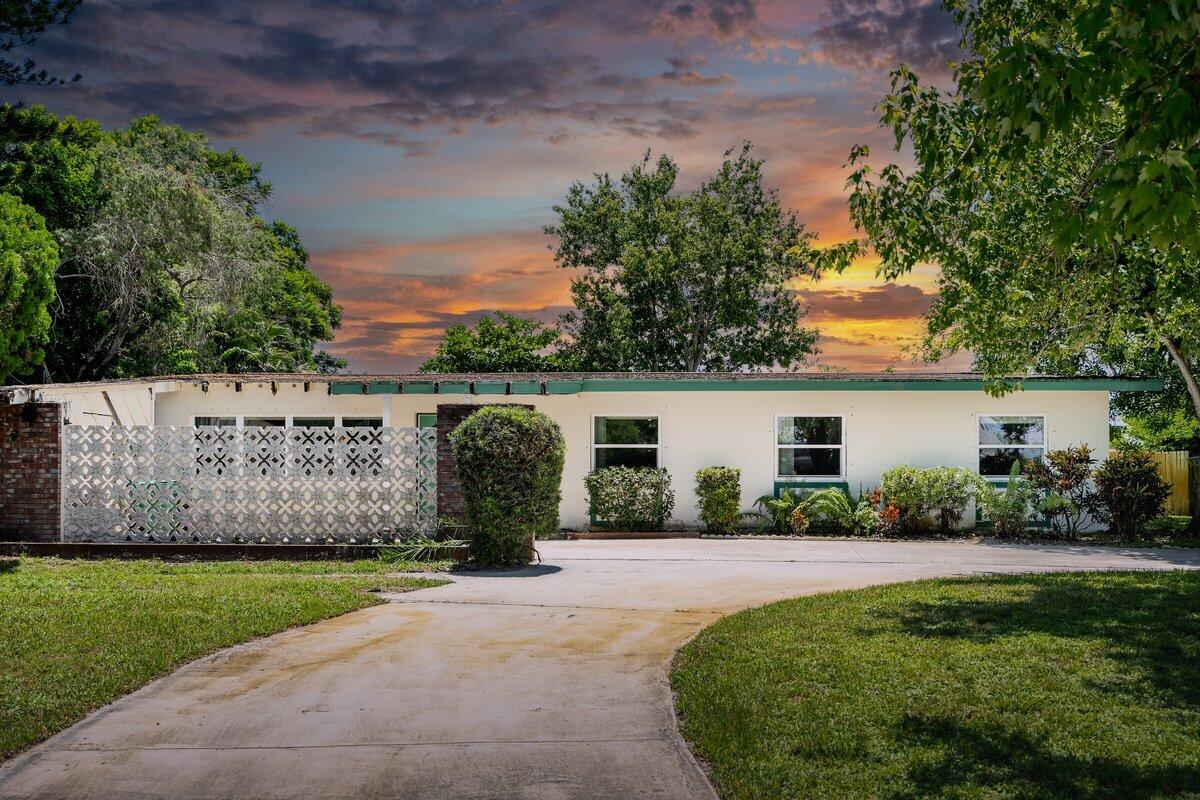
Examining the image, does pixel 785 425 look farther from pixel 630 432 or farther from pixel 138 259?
pixel 138 259

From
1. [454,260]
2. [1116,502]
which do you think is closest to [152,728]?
[1116,502]

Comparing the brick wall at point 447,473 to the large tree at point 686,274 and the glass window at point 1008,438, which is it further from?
the large tree at point 686,274

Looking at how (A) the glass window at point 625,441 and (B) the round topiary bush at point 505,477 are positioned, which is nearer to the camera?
(B) the round topiary bush at point 505,477

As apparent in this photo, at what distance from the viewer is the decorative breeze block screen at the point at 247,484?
14586 millimetres

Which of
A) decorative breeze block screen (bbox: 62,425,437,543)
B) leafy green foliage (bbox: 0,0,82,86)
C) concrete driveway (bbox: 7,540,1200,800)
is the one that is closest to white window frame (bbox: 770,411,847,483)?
decorative breeze block screen (bbox: 62,425,437,543)

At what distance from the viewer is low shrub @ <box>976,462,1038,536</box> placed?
59.9ft

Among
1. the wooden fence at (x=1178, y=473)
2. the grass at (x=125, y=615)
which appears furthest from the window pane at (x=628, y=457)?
the wooden fence at (x=1178, y=473)

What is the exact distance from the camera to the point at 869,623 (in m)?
9.02

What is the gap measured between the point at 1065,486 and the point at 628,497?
26.5 feet

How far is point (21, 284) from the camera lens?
69.5 feet

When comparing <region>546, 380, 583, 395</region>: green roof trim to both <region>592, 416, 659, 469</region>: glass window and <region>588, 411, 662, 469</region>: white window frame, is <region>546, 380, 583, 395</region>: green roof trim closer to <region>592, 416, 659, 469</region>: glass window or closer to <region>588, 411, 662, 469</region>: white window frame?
<region>588, 411, 662, 469</region>: white window frame

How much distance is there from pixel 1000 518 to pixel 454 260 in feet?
52.0

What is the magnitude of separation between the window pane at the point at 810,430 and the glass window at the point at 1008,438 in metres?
2.89

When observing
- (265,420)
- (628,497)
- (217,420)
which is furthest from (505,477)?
(217,420)
